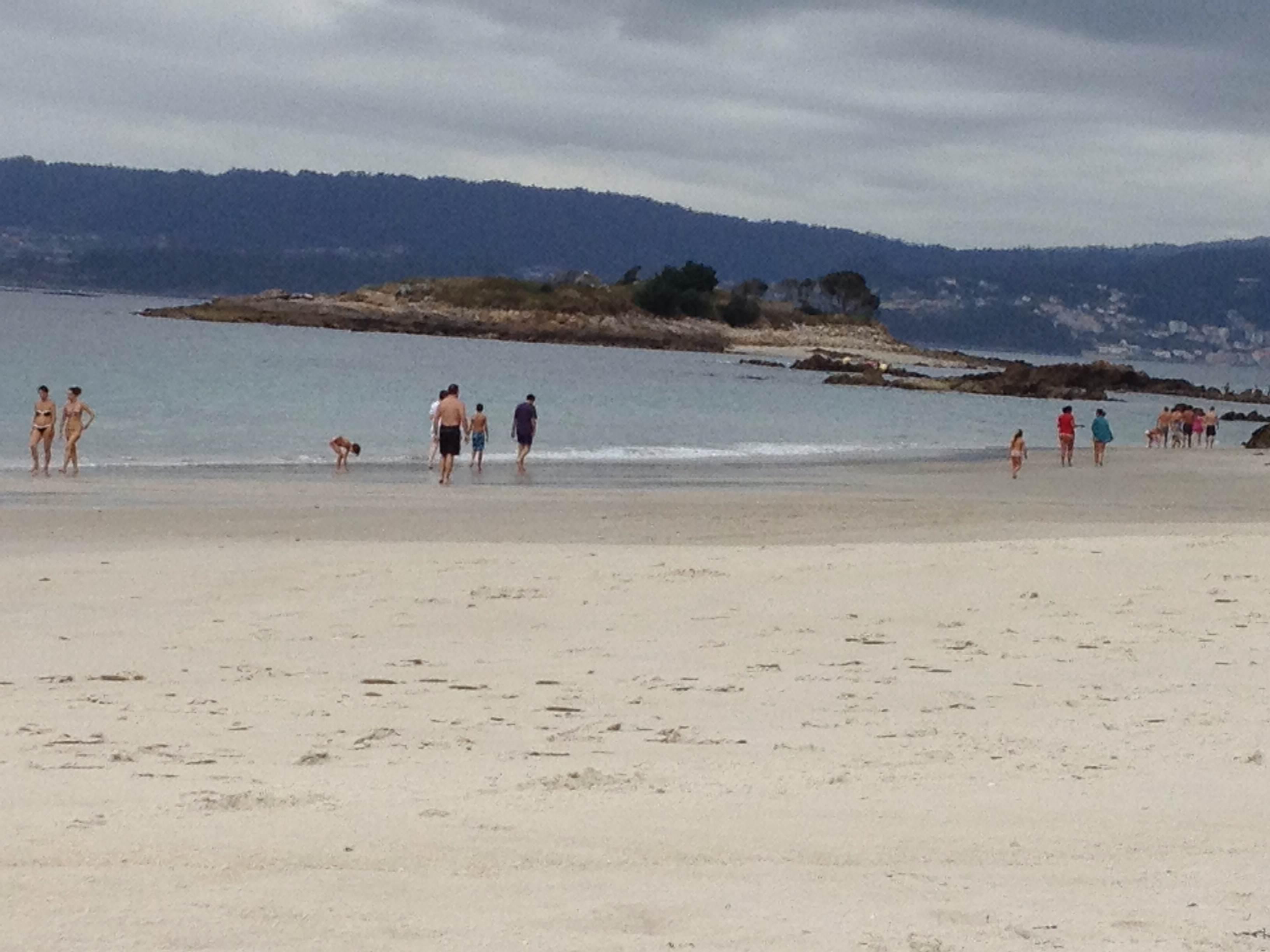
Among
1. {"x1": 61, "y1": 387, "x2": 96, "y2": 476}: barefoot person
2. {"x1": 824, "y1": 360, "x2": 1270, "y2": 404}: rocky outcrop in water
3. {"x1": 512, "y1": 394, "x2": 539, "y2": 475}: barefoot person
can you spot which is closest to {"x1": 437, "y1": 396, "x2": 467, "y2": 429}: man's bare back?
{"x1": 512, "y1": 394, "x2": 539, "y2": 475}: barefoot person

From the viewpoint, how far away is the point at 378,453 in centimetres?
3241

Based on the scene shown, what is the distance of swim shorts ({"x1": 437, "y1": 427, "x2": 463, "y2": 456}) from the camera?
24.5m

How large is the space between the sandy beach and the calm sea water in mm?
16561

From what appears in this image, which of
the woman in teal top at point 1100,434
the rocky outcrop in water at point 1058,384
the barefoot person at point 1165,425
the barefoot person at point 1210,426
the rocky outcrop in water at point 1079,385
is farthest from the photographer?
the rocky outcrop in water at point 1058,384

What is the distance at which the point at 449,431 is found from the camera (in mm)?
24484

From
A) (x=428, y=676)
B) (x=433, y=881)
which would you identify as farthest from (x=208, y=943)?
(x=428, y=676)

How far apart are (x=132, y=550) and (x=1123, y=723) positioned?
8877mm

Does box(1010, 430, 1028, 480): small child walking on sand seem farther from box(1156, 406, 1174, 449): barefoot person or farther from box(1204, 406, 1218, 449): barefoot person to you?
box(1204, 406, 1218, 449): barefoot person

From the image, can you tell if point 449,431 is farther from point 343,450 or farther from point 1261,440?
point 1261,440

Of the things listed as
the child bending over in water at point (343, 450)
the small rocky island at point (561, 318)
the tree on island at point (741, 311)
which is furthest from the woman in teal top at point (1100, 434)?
the tree on island at point (741, 311)

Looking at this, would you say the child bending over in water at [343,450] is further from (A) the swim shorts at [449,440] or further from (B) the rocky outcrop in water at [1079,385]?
(B) the rocky outcrop in water at [1079,385]

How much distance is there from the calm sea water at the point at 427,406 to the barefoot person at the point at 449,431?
477 centimetres

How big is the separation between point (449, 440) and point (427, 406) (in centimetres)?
2691

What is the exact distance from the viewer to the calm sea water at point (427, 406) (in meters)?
34.5
